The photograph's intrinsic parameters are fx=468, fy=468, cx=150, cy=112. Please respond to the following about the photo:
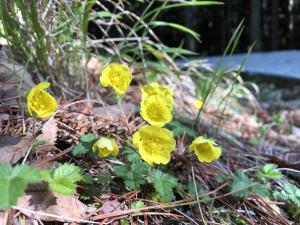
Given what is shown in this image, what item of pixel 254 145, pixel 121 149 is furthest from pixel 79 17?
pixel 254 145

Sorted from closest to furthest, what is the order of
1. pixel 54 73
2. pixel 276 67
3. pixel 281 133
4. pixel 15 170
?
pixel 15 170, pixel 54 73, pixel 281 133, pixel 276 67

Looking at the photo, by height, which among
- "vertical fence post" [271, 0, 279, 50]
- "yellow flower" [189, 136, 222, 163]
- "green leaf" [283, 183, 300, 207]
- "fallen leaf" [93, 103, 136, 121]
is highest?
"yellow flower" [189, 136, 222, 163]

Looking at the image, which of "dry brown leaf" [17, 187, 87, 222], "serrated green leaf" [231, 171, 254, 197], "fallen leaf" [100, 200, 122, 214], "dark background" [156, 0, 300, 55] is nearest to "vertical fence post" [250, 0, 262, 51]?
"dark background" [156, 0, 300, 55]

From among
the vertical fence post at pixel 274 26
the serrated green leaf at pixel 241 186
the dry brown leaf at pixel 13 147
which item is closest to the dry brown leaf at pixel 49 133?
the dry brown leaf at pixel 13 147

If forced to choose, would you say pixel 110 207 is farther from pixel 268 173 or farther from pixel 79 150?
pixel 268 173

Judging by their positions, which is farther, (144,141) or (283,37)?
(283,37)

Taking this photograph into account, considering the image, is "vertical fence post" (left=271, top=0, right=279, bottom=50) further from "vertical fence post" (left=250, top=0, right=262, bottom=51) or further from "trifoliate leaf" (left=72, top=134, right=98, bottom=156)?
"trifoliate leaf" (left=72, top=134, right=98, bottom=156)

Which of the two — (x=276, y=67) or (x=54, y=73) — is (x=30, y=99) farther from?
(x=276, y=67)
